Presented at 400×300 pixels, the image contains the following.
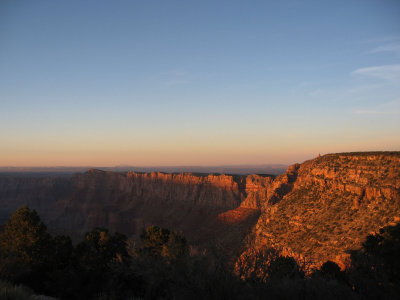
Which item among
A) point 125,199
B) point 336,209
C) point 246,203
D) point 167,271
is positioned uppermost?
point 167,271

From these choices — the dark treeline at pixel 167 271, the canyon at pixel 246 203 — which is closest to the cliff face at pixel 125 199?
the canyon at pixel 246 203

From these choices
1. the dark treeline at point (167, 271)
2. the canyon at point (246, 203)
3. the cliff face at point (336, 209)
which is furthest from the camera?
the canyon at point (246, 203)

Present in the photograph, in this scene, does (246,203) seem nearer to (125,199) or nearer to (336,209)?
(336,209)

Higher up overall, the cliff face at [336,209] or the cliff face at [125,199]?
the cliff face at [336,209]

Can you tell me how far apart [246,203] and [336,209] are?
44.9 metres

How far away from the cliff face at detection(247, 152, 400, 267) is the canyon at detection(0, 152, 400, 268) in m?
0.13

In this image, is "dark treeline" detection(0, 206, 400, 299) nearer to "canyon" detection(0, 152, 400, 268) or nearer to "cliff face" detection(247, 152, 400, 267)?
"canyon" detection(0, 152, 400, 268)

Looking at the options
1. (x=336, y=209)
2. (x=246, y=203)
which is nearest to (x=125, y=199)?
(x=246, y=203)

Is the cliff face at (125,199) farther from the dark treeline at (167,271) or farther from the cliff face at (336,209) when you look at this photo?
the dark treeline at (167,271)

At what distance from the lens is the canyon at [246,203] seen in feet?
112

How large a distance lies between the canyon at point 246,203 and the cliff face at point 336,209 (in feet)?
0.43

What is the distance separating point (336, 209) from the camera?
39.1 m

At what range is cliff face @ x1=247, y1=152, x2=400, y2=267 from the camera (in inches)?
1251

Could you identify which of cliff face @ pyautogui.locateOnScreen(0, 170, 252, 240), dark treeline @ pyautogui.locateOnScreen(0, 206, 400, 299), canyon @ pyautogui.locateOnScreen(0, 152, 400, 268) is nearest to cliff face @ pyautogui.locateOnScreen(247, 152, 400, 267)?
canyon @ pyautogui.locateOnScreen(0, 152, 400, 268)
